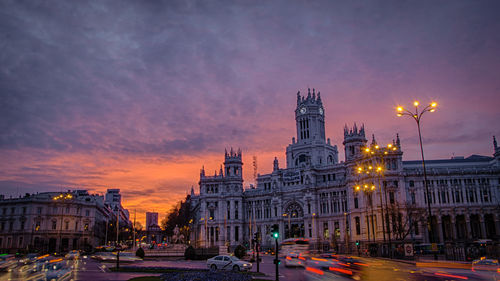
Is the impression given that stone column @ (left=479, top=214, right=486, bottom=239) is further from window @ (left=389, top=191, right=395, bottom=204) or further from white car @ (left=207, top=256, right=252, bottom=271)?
white car @ (left=207, top=256, right=252, bottom=271)

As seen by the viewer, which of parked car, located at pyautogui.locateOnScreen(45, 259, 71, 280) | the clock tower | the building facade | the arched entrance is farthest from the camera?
the clock tower

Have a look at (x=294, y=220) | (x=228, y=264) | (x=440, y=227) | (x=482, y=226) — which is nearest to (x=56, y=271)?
(x=228, y=264)

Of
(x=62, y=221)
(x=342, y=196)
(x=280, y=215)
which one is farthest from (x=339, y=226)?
(x=62, y=221)

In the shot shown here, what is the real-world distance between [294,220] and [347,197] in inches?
720

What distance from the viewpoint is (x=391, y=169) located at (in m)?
86.8

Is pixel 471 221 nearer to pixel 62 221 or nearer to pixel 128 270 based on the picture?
pixel 128 270

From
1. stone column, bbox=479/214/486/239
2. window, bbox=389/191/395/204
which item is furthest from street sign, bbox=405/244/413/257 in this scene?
stone column, bbox=479/214/486/239

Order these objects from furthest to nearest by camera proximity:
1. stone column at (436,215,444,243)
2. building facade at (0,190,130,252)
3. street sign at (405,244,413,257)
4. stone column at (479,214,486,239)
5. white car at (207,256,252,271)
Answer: building facade at (0,190,130,252) < stone column at (436,215,444,243) < stone column at (479,214,486,239) < street sign at (405,244,413,257) < white car at (207,256,252,271)

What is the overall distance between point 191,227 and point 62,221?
46315 mm

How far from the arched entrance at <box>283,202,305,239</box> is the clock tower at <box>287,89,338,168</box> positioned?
13.4 meters

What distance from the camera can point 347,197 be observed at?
9806cm

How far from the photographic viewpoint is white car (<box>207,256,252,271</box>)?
38500mm

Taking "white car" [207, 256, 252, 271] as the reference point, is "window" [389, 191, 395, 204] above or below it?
above

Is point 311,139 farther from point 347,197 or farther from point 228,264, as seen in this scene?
Result: point 228,264
